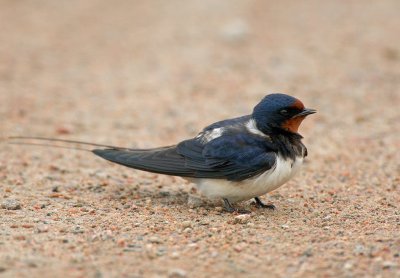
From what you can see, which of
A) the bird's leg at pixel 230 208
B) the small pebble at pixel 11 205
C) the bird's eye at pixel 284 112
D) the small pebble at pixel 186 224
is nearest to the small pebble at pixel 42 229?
the small pebble at pixel 11 205

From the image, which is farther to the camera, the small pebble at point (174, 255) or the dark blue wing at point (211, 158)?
the dark blue wing at point (211, 158)

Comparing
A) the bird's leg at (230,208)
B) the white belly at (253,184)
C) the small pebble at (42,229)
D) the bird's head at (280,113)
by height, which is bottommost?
the small pebble at (42,229)

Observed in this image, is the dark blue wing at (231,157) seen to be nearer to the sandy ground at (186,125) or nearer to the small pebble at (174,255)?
the sandy ground at (186,125)

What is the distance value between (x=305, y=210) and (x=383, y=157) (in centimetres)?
171

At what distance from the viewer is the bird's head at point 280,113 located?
15.6 ft

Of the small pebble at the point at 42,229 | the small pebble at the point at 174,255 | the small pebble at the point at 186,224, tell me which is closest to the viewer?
the small pebble at the point at 174,255

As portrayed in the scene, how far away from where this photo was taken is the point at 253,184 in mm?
4656

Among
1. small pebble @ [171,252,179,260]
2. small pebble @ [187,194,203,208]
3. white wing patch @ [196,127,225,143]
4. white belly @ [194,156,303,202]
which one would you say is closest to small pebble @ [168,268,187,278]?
small pebble @ [171,252,179,260]

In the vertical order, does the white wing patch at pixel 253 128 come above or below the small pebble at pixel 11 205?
above

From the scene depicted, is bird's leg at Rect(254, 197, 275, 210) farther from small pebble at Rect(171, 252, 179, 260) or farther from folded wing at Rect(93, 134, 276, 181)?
small pebble at Rect(171, 252, 179, 260)

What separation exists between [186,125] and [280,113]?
9.18 feet

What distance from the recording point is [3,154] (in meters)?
6.27

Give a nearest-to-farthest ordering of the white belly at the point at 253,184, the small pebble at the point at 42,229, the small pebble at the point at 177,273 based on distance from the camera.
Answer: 1. the small pebble at the point at 177,273
2. the small pebble at the point at 42,229
3. the white belly at the point at 253,184

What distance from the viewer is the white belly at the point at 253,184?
4.63 m
